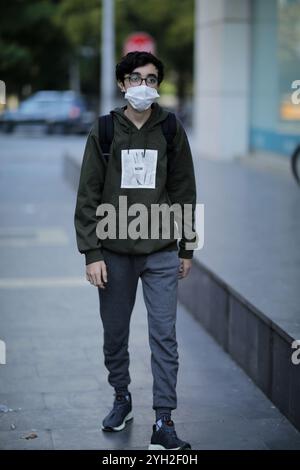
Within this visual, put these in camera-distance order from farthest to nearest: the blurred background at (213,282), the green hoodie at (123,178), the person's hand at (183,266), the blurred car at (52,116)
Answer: the blurred car at (52,116) < the blurred background at (213,282) < the person's hand at (183,266) < the green hoodie at (123,178)

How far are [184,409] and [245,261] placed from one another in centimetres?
247

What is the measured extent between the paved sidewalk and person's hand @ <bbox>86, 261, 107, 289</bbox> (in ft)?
2.65

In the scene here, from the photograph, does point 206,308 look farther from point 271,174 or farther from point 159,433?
point 271,174

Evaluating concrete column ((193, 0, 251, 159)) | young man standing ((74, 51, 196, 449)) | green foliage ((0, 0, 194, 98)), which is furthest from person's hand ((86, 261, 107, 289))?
green foliage ((0, 0, 194, 98))

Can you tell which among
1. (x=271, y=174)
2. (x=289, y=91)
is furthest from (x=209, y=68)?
(x=271, y=174)

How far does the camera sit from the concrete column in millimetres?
18250

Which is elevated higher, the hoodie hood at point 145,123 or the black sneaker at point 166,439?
the hoodie hood at point 145,123

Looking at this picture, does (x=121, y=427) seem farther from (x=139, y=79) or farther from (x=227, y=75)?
(x=227, y=75)

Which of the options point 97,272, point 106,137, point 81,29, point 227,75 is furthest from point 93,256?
point 81,29

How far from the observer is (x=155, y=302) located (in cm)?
461

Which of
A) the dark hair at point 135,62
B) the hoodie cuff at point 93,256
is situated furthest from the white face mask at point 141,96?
the hoodie cuff at point 93,256

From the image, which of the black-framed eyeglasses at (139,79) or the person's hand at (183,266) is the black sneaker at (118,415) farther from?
the black-framed eyeglasses at (139,79)

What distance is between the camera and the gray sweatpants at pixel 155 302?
4586mm

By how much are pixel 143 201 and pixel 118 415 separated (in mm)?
1137
